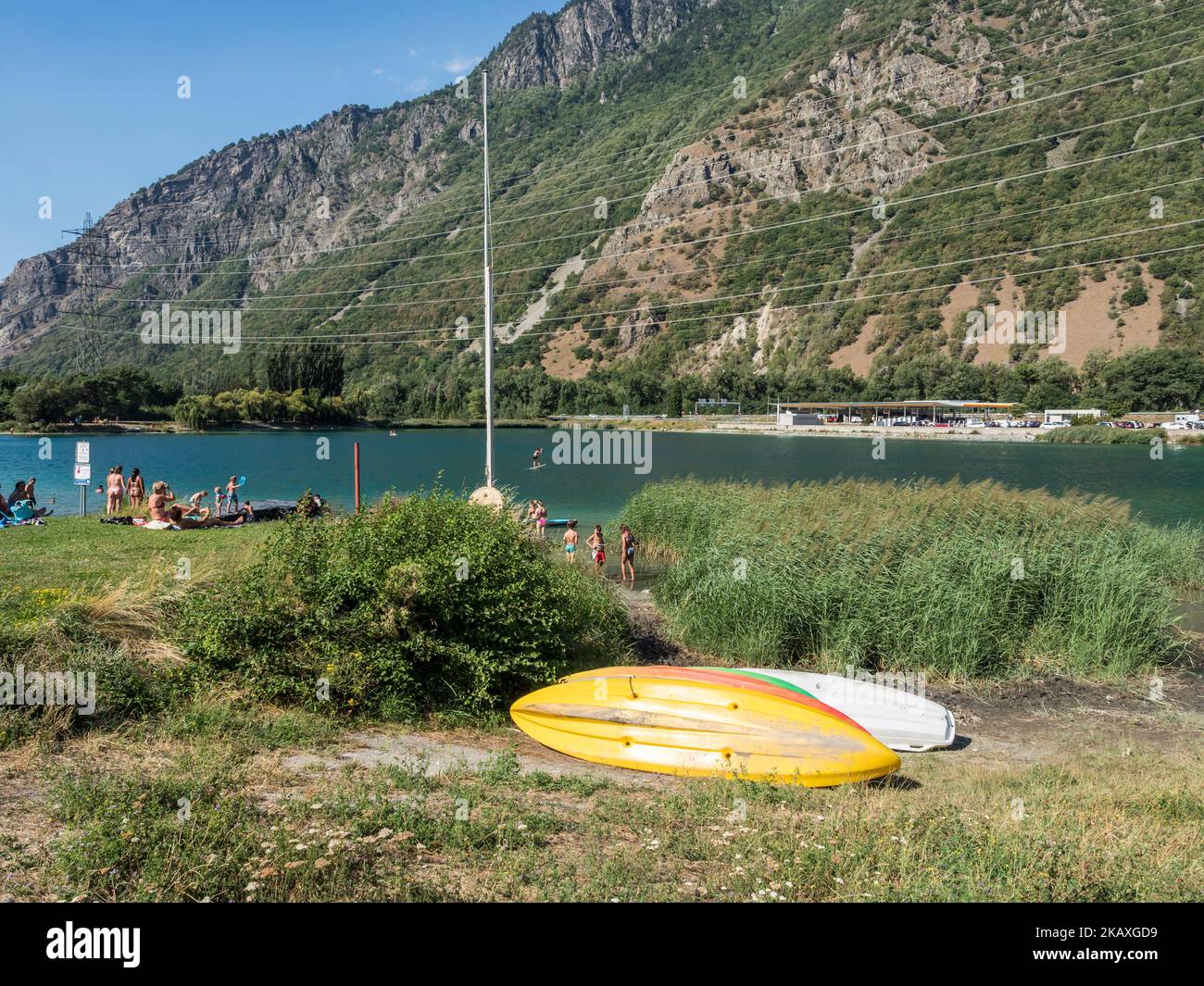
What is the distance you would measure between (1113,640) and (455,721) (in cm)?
1424

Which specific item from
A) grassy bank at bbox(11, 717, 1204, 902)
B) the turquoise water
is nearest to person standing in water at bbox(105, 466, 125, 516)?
the turquoise water

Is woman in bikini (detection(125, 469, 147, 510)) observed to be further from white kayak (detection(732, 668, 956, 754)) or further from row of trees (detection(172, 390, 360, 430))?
row of trees (detection(172, 390, 360, 430))

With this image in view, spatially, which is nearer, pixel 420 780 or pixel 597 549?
pixel 420 780

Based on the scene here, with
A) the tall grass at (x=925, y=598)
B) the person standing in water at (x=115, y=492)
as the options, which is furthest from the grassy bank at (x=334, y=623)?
the person standing in water at (x=115, y=492)

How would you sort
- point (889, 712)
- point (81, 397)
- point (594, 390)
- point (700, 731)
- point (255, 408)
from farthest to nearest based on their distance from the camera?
point (594, 390) < point (255, 408) < point (81, 397) < point (889, 712) < point (700, 731)

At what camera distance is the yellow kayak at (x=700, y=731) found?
1083 cm

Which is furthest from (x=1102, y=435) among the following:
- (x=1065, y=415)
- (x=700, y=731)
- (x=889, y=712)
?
(x=700, y=731)

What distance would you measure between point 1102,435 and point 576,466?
71558mm

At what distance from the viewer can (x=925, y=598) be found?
59.2ft

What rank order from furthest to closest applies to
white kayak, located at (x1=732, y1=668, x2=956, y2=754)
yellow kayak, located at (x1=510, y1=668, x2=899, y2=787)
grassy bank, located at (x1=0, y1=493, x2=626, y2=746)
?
white kayak, located at (x1=732, y1=668, x2=956, y2=754) → grassy bank, located at (x1=0, y1=493, x2=626, y2=746) → yellow kayak, located at (x1=510, y1=668, x2=899, y2=787)

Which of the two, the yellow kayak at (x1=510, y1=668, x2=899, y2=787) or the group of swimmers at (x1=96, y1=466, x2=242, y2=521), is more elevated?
the group of swimmers at (x1=96, y1=466, x2=242, y2=521)

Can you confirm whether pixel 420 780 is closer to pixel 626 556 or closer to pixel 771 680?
pixel 771 680

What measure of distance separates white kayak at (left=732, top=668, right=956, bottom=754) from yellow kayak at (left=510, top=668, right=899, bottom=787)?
76.8 inches

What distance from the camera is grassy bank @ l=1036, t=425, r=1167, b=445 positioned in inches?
4198
